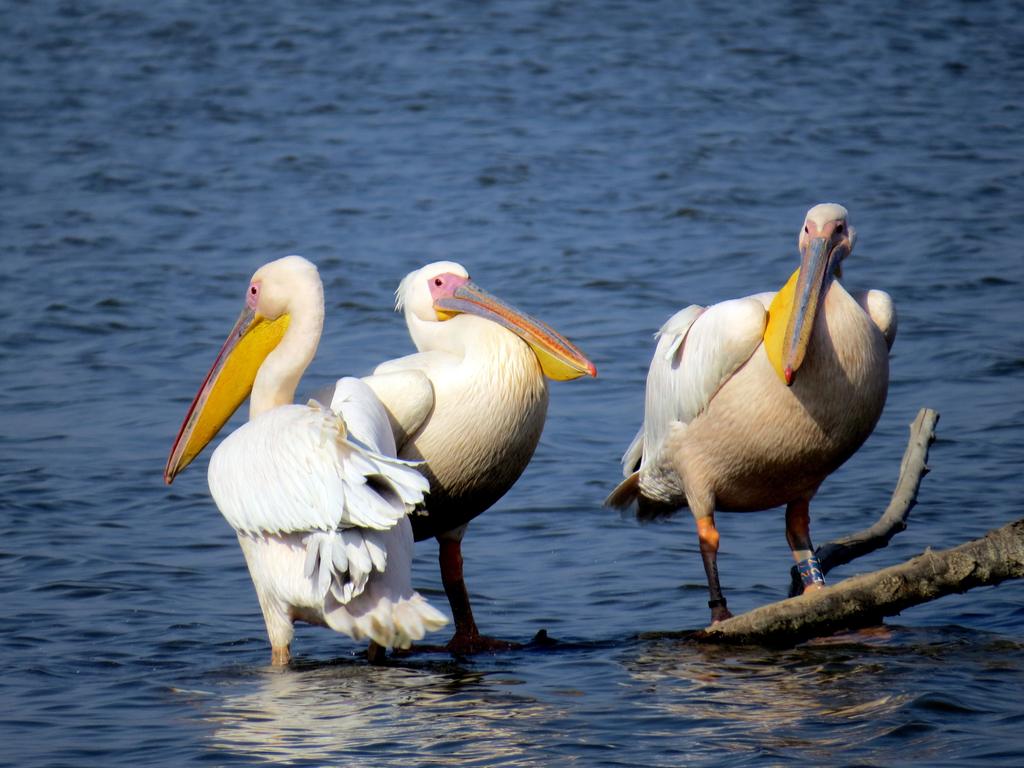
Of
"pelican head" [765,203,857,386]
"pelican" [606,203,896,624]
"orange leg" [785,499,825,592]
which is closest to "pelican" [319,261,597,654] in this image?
"pelican" [606,203,896,624]

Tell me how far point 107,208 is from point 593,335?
18.5 feet

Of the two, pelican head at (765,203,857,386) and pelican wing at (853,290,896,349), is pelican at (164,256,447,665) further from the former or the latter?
pelican wing at (853,290,896,349)

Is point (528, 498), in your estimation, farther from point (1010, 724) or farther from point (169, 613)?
point (1010, 724)

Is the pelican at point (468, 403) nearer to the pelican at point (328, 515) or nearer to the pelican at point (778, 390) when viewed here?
the pelican at point (328, 515)

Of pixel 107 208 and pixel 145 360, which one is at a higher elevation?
pixel 107 208

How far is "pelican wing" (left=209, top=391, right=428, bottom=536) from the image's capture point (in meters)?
4.43

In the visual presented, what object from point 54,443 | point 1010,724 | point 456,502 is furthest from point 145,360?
point 1010,724

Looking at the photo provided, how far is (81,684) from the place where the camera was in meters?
4.94

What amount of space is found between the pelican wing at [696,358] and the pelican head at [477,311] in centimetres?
29

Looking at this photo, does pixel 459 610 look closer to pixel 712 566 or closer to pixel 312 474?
pixel 712 566

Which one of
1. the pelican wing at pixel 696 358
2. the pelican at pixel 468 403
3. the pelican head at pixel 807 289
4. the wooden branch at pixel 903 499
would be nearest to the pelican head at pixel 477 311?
the pelican at pixel 468 403

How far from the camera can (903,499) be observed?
5.02 metres

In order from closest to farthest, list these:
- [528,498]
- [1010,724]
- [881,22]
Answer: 1. [1010,724]
2. [528,498]
3. [881,22]

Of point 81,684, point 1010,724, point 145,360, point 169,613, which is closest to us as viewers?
point 1010,724
